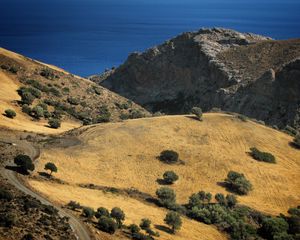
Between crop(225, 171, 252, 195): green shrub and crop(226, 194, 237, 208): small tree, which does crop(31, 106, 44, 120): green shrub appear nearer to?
crop(225, 171, 252, 195): green shrub

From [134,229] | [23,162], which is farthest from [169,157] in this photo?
[134,229]

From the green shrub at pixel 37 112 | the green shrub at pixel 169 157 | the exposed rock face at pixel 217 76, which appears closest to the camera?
the green shrub at pixel 169 157

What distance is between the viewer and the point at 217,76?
308 ft

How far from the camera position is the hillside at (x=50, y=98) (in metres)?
60.0

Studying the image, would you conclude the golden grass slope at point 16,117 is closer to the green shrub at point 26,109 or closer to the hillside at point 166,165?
the green shrub at point 26,109

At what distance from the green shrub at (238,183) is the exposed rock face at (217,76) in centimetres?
3406

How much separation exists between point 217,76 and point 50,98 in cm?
3638

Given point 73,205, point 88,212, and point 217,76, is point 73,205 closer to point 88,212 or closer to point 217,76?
point 88,212

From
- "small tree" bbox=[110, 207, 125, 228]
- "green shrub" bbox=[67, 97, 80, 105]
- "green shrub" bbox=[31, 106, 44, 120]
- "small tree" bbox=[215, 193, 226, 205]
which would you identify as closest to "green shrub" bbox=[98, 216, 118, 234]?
"small tree" bbox=[110, 207, 125, 228]

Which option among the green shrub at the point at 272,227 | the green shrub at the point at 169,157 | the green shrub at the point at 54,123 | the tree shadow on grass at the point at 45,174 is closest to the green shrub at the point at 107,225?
the tree shadow on grass at the point at 45,174

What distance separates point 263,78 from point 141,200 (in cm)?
5028

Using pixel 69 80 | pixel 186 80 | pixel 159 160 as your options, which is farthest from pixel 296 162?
pixel 186 80

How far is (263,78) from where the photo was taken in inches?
3236

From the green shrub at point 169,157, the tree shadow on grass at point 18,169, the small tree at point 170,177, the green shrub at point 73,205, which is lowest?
the green shrub at point 73,205
